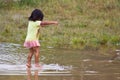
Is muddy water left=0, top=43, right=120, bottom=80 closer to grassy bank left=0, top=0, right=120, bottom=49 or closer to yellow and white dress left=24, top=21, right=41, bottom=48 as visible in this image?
yellow and white dress left=24, top=21, right=41, bottom=48

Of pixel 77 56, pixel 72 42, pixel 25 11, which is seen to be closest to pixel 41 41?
pixel 72 42

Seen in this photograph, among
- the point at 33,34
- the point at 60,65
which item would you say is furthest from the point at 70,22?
the point at 60,65

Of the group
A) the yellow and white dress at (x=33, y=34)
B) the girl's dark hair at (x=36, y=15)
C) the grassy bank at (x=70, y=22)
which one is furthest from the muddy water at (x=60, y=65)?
the grassy bank at (x=70, y=22)

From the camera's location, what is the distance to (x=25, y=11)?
71.6ft

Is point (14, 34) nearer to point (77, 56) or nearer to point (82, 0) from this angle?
point (77, 56)

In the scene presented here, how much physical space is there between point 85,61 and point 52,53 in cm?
161

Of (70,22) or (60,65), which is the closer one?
(60,65)

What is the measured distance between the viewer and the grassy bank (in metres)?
14.8

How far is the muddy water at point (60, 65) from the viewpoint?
899 centimetres

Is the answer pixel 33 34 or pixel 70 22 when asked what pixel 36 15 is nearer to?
pixel 33 34

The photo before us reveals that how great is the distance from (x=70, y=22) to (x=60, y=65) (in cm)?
840

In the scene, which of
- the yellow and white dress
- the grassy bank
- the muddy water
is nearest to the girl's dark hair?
the yellow and white dress

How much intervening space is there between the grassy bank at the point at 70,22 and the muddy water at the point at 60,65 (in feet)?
5.20

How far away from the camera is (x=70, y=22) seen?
1883cm
